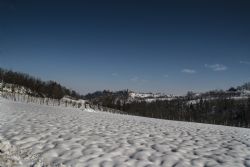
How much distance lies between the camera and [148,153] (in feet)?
31.4

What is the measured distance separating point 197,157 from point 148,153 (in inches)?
68.2

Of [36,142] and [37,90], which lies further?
[37,90]

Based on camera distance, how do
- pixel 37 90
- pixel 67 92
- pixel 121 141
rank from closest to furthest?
pixel 121 141
pixel 37 90
pixel 67 92

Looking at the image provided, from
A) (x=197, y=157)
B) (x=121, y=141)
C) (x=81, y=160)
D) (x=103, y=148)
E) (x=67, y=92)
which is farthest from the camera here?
(x=67, y=92)

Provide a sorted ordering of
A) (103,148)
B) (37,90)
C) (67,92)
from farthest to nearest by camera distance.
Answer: (67,92), (37,90), (103,148)

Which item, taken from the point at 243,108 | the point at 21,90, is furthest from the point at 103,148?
the point at 243,108

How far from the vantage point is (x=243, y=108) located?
16012cm

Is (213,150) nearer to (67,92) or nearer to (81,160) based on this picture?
(81,160)

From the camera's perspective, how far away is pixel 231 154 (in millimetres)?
9852

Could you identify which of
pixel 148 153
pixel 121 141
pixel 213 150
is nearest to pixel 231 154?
pixel 213 150

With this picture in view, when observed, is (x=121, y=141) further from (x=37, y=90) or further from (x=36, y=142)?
(x=37, y=90)

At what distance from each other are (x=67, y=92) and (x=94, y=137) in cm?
19088

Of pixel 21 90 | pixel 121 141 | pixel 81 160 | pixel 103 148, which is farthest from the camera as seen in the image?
pixel 21 90

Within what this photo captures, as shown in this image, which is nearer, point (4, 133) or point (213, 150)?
point (213, 150)
